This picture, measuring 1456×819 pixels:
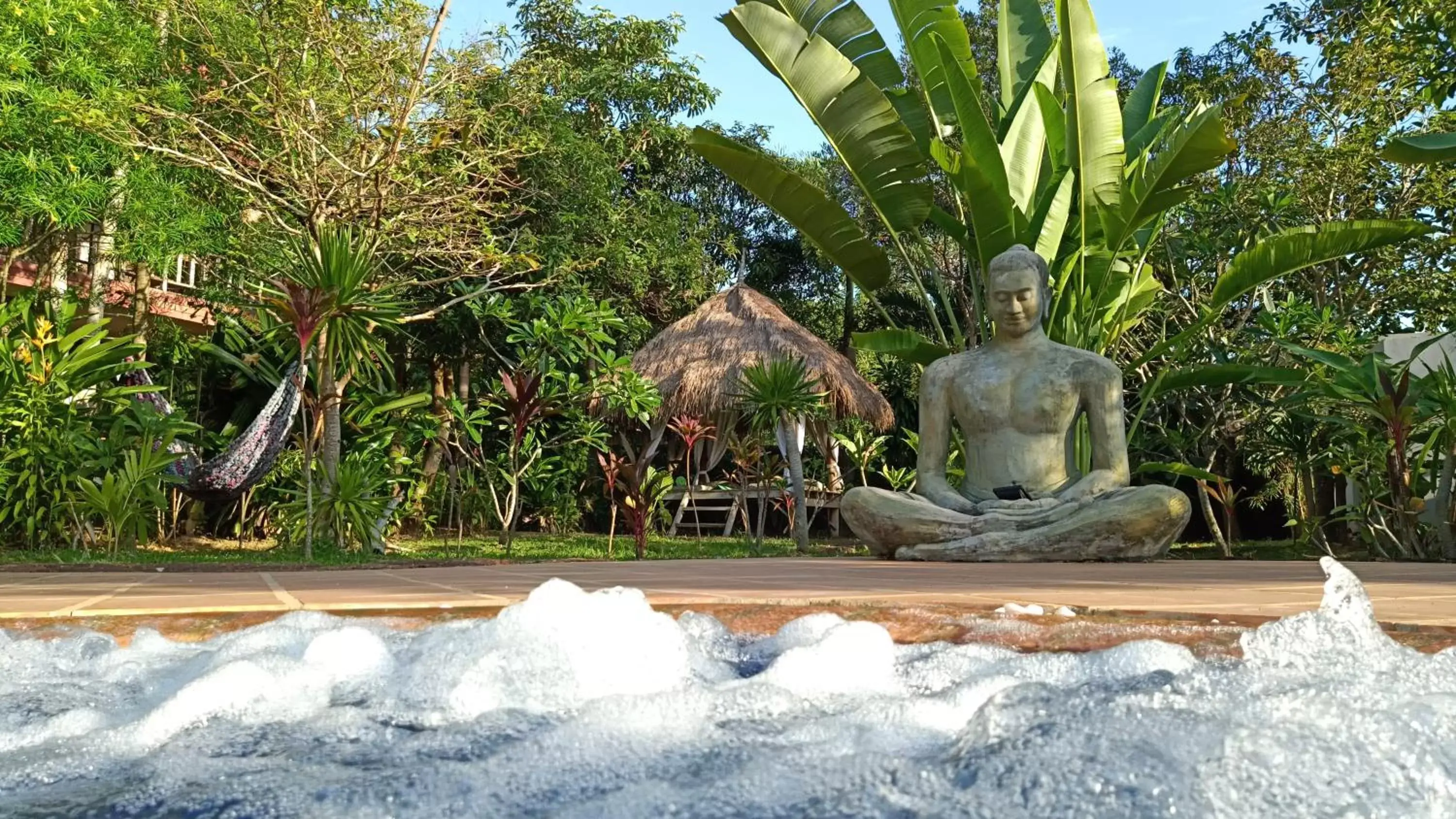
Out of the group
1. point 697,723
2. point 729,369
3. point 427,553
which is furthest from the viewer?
point 729,369

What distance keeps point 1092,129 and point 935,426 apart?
2004 millimetres

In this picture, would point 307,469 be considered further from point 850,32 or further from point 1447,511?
point 1447,511

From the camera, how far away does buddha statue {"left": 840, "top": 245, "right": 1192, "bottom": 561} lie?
5246mm

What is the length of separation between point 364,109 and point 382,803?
8422mm

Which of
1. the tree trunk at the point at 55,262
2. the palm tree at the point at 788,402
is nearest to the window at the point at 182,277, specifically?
the tree trunk at the point at 55,262

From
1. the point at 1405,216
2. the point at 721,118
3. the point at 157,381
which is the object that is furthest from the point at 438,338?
the point at 1405,216

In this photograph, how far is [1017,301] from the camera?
561cm

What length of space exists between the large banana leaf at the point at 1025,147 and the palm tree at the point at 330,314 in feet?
13.1

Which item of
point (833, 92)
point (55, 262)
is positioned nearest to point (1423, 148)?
point (833, 92)

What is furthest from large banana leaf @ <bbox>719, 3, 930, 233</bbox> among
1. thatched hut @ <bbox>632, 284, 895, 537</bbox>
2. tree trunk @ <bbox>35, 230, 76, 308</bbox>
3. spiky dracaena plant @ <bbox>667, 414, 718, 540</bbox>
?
tree trunk @ <bbox>35, 230, 76, 308</bbox>

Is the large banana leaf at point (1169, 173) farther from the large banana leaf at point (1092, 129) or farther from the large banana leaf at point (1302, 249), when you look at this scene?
the large banana leaf at point (1302, 249)

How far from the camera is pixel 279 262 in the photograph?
8688 mm

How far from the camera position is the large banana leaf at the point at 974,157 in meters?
5.96

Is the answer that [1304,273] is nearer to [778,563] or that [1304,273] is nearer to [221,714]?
[778,563]
